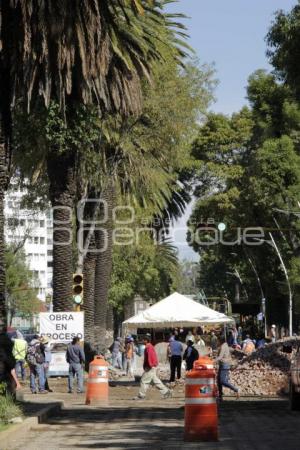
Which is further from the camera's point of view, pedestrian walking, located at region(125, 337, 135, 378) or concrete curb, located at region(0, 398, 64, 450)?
pedestrian walking, located at region(125, 337, 135, 378)

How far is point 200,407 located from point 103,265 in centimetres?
2634

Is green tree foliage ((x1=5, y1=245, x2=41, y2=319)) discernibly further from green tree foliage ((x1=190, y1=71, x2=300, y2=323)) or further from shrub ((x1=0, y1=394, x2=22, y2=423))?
shrub ((x1=0, y1=394, x2=22, y2=423))

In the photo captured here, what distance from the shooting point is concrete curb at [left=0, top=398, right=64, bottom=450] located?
52.4ft

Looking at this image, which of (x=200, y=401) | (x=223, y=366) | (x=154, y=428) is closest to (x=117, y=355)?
(x=223, y=366)

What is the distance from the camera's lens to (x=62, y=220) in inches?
1367

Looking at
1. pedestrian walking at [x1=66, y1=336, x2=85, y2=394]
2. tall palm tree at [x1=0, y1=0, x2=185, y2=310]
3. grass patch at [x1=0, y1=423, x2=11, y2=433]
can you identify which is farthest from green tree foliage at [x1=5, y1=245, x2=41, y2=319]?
grass patch at [x1=0, y1=423, x2=11, y2=433]

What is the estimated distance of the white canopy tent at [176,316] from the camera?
41281 millimetres

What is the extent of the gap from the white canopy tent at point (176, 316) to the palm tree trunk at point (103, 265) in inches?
47.0

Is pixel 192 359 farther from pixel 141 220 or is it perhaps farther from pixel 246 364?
pixel 141 220

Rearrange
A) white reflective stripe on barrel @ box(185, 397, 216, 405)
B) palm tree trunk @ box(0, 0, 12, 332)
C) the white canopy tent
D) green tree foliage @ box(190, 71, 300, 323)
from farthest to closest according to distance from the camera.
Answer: green tree foliage @ box(190, 71, 300, 323) < the white canopy tent < palm tree trunk @ box(0, 0, 12, 332) < white reflective stripe on barrel @ box(185, 397, 216, 405)

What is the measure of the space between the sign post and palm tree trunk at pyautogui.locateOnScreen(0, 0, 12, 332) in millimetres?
14158

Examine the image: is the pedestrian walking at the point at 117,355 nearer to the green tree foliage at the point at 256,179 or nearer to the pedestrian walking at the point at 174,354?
the green tree foliage at the point at 256,179

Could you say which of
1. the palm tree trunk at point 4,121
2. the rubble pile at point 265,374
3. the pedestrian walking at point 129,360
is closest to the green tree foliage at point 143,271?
the pedestrian walking at point 129,360

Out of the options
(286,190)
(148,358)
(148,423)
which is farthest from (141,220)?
(148,423)
